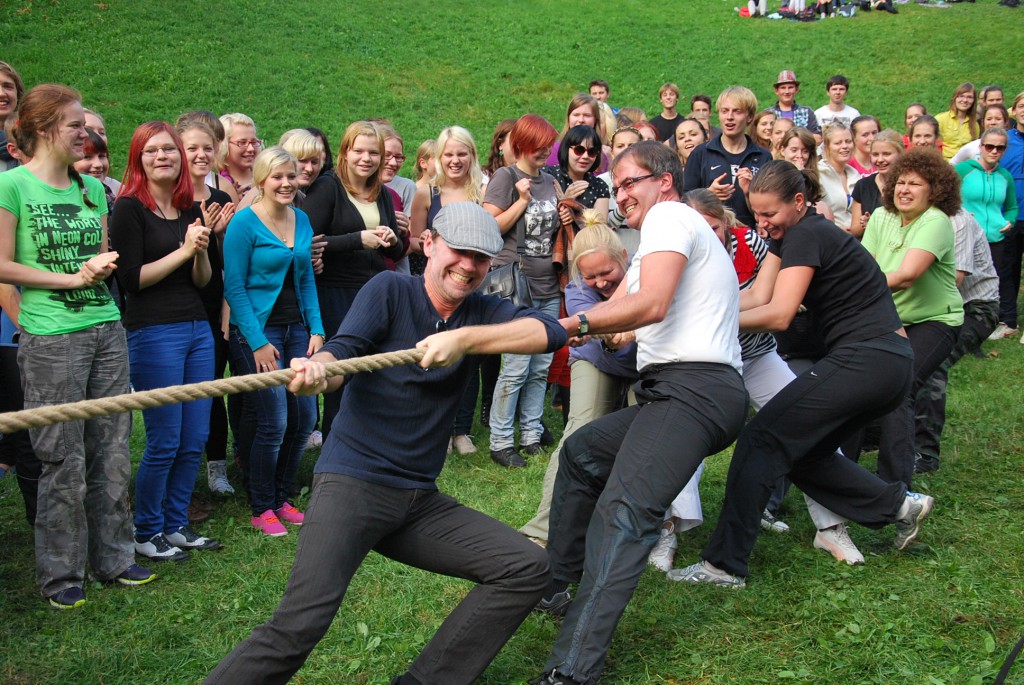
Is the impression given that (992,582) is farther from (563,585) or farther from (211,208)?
(211,208)

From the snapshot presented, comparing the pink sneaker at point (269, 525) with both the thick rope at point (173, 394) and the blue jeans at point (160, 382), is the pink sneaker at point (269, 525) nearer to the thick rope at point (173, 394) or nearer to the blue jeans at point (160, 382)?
the blue jeans at point (160, 382)

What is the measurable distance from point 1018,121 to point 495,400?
26.6 feet

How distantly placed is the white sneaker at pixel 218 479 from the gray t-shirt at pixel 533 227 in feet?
8.04

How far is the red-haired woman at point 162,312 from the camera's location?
5.39 metres

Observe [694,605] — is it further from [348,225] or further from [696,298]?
[348,225]

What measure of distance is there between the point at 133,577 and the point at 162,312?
147 centimetres

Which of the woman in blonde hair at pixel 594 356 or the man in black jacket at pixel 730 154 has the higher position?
the man in black jacket at pixel 730 154

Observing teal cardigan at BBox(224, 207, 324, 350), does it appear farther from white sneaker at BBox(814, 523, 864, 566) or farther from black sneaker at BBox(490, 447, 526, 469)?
white sneaker at BBox(814, 523, 864, 566)

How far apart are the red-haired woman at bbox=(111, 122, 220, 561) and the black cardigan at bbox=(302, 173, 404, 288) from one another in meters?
1.16

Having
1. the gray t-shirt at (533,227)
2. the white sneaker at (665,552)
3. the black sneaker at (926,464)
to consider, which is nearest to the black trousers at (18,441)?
the gray t-shirt at (533,227)

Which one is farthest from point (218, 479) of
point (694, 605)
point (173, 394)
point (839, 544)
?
point (839, 544)

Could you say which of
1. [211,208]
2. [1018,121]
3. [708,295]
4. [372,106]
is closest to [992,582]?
[708,295]

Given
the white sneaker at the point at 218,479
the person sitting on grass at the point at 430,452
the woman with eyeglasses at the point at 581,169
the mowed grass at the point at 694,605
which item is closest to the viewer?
the person sitting on grass at the point at 430,452

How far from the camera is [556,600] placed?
15.3 ft
